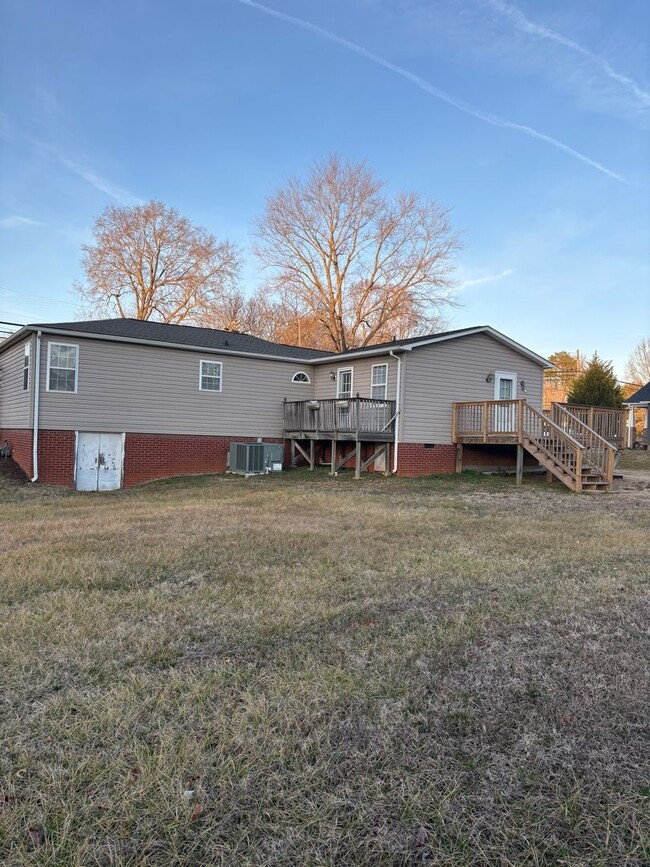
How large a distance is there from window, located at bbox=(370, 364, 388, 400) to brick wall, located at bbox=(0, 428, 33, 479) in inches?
365

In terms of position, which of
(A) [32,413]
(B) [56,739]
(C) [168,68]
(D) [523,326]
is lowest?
(B) [56,739]

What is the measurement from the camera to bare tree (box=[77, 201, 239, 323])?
28938 mm

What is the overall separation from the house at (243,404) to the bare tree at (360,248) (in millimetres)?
13705

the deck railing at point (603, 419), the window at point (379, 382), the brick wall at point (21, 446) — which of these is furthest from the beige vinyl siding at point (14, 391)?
the deck railing at point (603, 419)

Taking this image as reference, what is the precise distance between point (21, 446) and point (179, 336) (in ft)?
17.4

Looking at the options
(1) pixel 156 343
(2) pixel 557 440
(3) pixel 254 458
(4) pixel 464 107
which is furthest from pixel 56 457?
(4) pixel 464 107

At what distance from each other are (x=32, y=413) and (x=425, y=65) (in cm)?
1438

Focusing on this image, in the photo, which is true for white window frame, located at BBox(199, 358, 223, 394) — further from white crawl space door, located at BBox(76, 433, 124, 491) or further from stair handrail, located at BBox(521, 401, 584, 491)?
stair handrail, located at BBox(521, 401, 584, 491)

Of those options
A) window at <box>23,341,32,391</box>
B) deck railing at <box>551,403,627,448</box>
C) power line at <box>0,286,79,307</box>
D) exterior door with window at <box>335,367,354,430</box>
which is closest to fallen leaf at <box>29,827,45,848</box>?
exterior door with window at <box>335,367,354,430</box>

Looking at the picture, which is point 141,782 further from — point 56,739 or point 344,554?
point 344,554

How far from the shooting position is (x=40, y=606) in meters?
3.79

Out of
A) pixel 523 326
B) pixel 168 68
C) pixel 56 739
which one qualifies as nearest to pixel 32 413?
pixel 168 68

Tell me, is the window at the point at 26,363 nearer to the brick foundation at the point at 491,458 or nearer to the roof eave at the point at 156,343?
the roof eave at the point at 156,343

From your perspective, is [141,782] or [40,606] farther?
[40,606]
